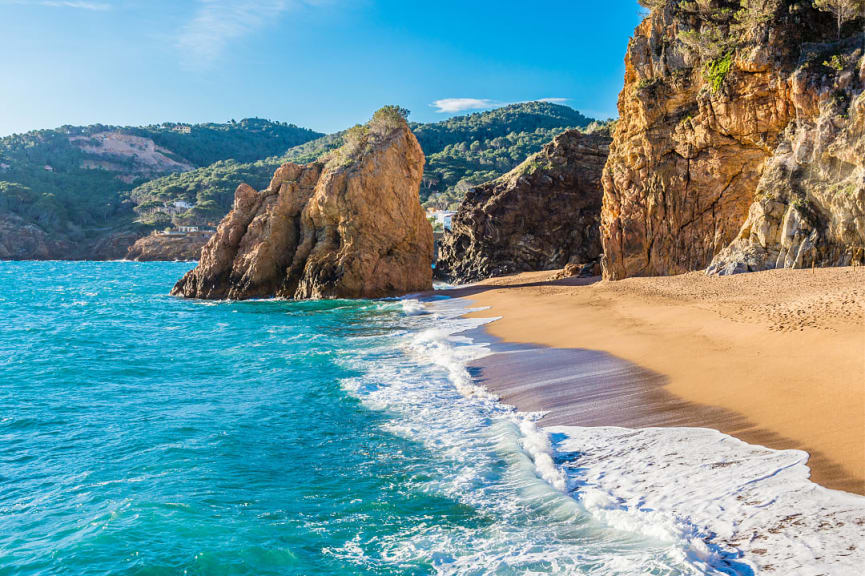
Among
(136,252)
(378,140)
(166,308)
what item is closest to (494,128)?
(136,252)

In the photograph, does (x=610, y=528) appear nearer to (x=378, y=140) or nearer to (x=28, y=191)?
(x=378, y=140)

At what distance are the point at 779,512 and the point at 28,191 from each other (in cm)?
12200

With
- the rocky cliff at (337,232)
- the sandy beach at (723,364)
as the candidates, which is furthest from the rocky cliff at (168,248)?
the sandy beach at (723,364)

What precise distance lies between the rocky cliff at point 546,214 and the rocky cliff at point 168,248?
209 ft

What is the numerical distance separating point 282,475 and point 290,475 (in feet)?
0.39

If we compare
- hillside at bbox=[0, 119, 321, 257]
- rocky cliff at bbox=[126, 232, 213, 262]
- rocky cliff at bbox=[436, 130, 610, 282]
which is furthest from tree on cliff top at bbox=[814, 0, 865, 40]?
hillside at bbox=[0, 119, 321, 257]

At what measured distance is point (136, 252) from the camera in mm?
92375

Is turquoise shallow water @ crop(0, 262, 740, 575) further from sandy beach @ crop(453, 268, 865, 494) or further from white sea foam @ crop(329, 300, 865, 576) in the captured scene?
sandy beach @ crop(453, 268, 865, 494)

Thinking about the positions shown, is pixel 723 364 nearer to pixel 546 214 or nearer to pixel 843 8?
pixel 843 8

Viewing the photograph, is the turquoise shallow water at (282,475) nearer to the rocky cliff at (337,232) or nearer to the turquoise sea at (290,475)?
the turquoise sea at (290,475)

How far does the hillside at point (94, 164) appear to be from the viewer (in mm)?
97125

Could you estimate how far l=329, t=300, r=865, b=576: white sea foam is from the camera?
4.82m

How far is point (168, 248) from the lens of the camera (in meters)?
90.6

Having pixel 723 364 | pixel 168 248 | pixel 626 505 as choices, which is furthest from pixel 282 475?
pixel 168 248
